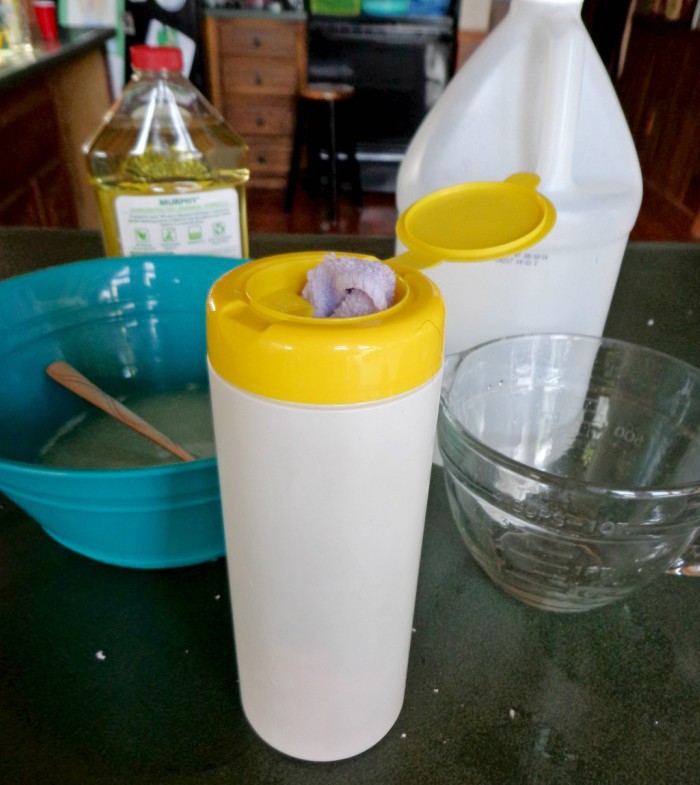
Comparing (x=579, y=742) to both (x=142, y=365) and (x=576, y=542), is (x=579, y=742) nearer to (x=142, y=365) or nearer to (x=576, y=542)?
(x=576, y=542)

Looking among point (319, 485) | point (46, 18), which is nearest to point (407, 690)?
point (319, 485)

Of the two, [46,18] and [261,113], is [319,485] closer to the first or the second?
[46,18]

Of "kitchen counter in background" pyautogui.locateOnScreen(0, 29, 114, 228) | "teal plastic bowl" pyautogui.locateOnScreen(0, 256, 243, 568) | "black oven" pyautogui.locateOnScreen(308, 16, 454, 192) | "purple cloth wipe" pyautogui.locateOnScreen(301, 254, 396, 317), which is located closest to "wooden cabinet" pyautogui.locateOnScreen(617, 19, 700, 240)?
"black oven" pyautogui.locateOnScreen(308, 16, 454, 192)

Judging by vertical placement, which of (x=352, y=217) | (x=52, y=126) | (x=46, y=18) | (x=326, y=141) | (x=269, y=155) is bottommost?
(x=352, y=217)

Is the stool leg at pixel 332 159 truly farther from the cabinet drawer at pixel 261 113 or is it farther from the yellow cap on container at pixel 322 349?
the yellow cap on container at pixel 322 349

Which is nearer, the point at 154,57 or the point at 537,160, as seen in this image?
the point at 537,160

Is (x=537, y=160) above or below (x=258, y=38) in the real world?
above

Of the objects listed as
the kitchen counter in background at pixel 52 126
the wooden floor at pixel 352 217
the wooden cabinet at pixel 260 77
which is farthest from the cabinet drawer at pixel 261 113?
the kitchen counter in background at pixel 52 126

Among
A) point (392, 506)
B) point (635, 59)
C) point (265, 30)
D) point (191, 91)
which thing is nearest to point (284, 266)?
point (392, 506)

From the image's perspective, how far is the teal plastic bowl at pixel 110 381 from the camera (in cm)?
34

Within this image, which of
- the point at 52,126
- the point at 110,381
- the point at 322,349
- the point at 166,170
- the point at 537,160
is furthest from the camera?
the point at 52,126

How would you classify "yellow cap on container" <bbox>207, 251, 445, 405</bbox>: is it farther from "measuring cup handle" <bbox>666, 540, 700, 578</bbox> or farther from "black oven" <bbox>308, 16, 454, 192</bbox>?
"black oven" <bbox>308, 16, 454, 192</bbox>

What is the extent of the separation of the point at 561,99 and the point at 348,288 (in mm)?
244

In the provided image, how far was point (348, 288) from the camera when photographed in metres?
0.25
